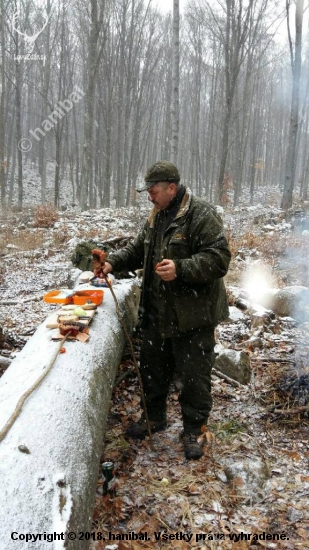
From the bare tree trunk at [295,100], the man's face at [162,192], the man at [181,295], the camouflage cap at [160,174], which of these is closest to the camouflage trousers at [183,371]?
the man at [181,295]

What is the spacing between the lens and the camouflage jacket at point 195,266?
2883mm

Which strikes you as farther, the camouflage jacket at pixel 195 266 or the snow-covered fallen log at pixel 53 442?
the camouflage jacket at pixel 195 266

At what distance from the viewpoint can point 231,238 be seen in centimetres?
1038

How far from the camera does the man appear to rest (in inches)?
116

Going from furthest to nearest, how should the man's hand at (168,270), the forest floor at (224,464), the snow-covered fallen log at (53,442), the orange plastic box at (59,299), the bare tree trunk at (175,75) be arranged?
the bare tree trunk at (175,75) → the orange plastic box at (59,299) → the man's hand at (168,270) → the forest floor at (224,464) → the snow-covered fallen log at (53,442)

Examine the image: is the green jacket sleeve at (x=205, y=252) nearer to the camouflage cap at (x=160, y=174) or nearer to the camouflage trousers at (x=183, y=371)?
the camouflage cap at (x=160, y=174)

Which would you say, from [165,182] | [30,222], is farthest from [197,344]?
[30,222]

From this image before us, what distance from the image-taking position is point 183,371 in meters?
3.23

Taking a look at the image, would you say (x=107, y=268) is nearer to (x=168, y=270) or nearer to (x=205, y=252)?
(x=168, y=270)

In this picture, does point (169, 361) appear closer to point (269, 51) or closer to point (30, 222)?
point (30, 222)

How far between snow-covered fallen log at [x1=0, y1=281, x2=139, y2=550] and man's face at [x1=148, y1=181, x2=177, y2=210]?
1139 millimetres

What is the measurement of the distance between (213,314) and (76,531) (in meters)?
1.78

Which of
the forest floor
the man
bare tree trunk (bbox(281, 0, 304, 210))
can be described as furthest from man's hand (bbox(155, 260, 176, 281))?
bare tree trunk (bbox(281, 0, 304, 210))

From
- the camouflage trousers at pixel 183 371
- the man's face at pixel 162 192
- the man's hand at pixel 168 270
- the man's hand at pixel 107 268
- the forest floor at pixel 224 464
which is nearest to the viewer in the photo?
the forest floor at pixel 224 464
